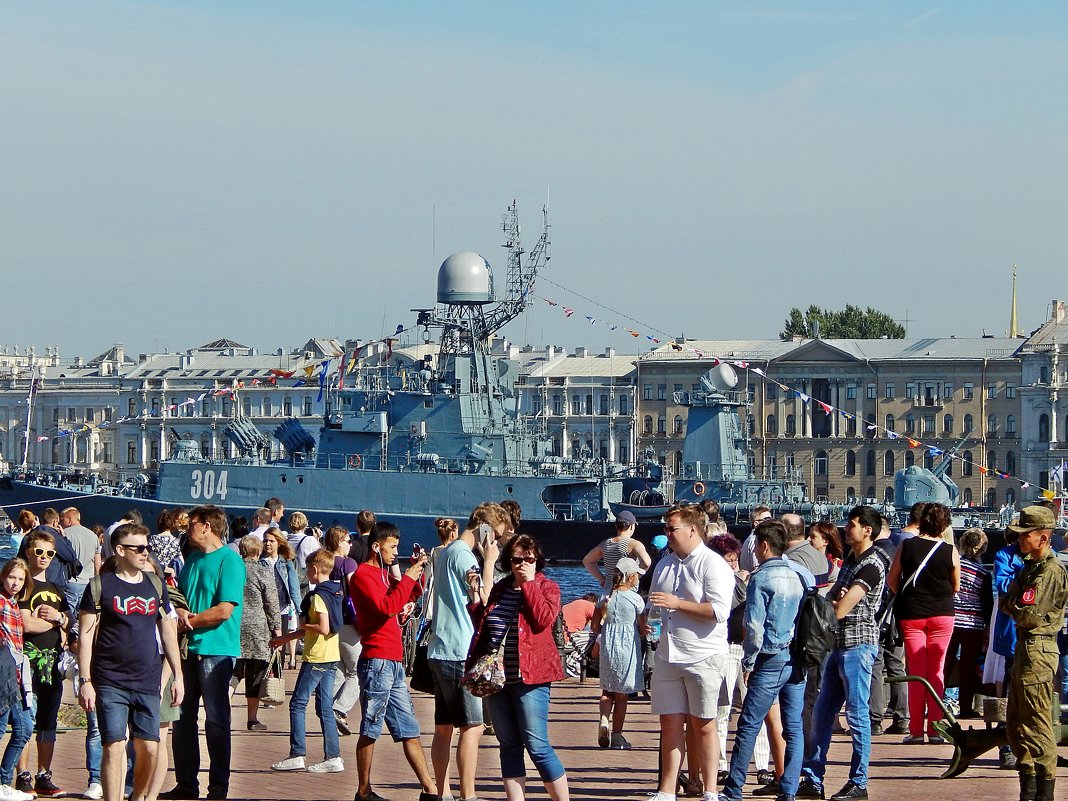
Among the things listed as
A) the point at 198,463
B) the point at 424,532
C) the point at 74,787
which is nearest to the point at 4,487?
the point at 198,463

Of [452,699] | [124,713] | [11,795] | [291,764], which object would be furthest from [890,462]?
[124,713]

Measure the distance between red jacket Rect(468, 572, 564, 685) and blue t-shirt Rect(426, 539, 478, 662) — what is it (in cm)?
68

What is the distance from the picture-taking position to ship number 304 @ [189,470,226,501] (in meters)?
58.2

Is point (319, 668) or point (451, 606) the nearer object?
point (451, 606)

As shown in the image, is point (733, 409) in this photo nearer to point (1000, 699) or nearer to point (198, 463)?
point (198, 463)

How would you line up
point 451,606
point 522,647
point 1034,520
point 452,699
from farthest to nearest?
point 451,606, point 452,699, point 1034,520, point 522,647

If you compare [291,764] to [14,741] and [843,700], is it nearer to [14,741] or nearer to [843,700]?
[14,741]

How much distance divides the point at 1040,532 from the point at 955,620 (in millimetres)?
2660

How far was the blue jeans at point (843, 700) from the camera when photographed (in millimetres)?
10945

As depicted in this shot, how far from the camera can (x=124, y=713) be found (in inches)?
387

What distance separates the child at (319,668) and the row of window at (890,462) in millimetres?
85277

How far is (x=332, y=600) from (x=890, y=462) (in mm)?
88996

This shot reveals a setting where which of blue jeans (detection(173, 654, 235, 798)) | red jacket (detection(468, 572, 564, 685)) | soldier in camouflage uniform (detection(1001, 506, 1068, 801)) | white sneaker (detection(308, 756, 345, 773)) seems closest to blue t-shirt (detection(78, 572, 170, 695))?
blue jeans (detection(173, 654, 235, 798))

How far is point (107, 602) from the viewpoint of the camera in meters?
9.71
